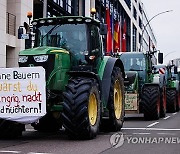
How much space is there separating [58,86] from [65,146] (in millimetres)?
1589

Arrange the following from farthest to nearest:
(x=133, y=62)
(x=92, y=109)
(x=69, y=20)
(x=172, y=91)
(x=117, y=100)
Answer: (x=172, y=91), (x=133, y=62), (x=117, y=100), (x=69, y=20), (x=92, y=109)

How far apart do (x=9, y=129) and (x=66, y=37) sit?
2559mm

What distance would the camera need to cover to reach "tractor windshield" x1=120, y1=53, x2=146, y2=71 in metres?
17.4

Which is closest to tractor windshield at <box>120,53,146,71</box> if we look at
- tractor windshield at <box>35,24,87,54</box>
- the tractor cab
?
the tractor cab

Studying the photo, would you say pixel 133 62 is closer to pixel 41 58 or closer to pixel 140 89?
pixel 140 89

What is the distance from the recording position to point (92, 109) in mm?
10188

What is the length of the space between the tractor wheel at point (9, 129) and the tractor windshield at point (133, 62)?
766 centimetres

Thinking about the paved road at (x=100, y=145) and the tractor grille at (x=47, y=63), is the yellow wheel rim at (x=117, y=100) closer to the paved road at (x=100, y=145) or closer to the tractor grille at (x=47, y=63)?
the paved road at (x=100, y=145)

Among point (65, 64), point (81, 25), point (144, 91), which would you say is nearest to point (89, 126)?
point (65, 64)

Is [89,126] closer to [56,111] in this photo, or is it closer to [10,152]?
[56,111]

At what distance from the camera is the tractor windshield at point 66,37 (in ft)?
35.2

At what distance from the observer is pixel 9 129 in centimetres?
1020

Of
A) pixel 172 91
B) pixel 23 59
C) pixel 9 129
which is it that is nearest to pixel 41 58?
pixel 23 59

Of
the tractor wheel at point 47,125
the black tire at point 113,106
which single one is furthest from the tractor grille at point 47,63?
the tractor wheel at point 47,125
